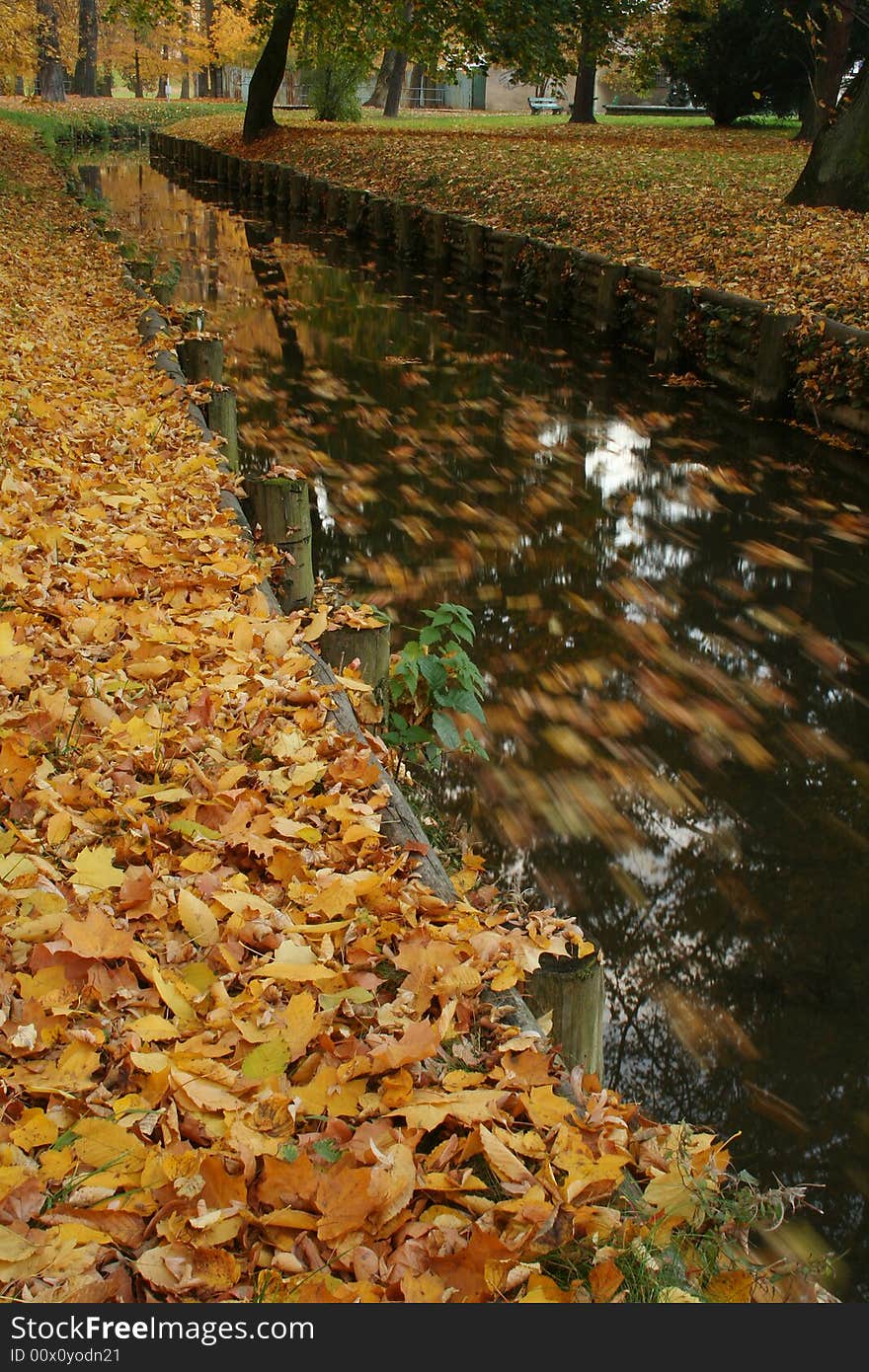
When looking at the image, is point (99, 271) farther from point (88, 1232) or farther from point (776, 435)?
point (88, 1232)

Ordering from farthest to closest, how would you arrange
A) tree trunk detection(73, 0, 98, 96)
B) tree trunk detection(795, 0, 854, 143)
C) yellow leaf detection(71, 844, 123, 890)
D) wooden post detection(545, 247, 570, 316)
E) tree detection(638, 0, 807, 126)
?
tree trunk detection(73, 0, 98, 96) < tree detection(638, 0, 807, 126) < tree trunk detection(795, 0, 854, 143) < wooden post detection(545, 247, 570, 316) < yellow leaf detection(71, 844, 123, 890)

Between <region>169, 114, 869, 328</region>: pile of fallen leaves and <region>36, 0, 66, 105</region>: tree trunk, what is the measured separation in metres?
9.31

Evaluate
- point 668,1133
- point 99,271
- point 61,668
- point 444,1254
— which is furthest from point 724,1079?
point 99,271

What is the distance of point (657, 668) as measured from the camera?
235 inches

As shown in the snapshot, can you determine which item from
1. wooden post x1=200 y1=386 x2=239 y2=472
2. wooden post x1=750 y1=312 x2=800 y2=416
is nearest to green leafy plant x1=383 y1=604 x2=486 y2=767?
wooden post x1=200 y1=386 x2=239 y2=472

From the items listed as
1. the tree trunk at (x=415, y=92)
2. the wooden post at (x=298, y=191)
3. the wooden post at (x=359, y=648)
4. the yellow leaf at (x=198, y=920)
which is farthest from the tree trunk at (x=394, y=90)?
the yellow leaf at (x=198, y=920)

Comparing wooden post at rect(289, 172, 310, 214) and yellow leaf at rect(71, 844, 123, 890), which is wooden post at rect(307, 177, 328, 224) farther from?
yellow leaf at rect(71, 844, 123, 890)

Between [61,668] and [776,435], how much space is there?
7.77 metres

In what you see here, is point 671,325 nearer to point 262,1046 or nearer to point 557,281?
point 557,281

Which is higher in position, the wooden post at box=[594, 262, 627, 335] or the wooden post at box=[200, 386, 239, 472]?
the wooden post at box=[594, 262, 627, 335]

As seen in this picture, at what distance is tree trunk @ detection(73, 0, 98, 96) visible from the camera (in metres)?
51.2

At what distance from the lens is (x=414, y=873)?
293 centimetres

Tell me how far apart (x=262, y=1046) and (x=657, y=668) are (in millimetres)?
3979

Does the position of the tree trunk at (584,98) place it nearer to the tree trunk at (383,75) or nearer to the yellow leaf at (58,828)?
the tree trunk at (383,75)
